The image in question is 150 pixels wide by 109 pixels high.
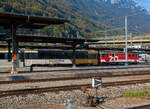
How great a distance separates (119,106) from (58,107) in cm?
289

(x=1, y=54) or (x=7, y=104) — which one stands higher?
(x=1, y=54)

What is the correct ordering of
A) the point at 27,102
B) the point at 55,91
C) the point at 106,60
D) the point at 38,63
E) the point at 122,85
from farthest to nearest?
the point at 106,60 < the point at 38,63 < the point at 122,85 < the point at 55,91 < the point at 27,102

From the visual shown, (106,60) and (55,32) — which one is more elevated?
(55,32)

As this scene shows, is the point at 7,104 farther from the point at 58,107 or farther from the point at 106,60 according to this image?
the point at 106,60

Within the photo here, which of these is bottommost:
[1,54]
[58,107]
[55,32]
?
[58,107]

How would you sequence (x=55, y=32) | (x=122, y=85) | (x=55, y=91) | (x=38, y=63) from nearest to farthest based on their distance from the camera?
(x=55, y=91) → (x=122, y=85) → (x=38, y=63) → (x=55, y=32)

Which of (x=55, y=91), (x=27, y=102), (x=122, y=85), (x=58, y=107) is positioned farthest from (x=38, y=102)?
(x=122, y=85)

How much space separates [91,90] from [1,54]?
2509 centimetres

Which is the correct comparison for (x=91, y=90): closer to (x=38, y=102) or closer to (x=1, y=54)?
(x=38, y=102)

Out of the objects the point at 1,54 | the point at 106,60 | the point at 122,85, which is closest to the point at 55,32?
the point at 106,60

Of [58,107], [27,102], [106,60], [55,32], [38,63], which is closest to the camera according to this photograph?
[58,107]

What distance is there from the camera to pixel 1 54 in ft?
Result: 114

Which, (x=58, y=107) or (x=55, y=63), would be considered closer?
(x=58, y=107)

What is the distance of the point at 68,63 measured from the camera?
36844 mm
